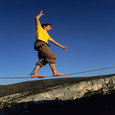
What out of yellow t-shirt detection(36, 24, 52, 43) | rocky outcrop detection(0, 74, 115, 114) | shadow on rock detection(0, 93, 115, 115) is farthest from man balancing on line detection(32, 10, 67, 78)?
shadow on rock detection(0, 93, 115, 115)

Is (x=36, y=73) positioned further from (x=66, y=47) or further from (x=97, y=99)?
(x=97, y=99)

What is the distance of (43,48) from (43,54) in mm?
238

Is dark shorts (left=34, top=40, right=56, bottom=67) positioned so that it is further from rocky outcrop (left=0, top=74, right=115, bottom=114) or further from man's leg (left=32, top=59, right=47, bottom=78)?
rocky outcrop (left=0, top=74, right=115, bottom=114)

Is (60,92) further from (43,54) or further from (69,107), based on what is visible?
(43,54)

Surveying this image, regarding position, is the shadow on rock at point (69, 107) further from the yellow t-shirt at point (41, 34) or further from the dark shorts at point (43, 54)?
the yellow t-shirt at point (41, 34)

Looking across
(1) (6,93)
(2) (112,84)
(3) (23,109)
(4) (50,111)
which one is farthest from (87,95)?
(1) (6,93)

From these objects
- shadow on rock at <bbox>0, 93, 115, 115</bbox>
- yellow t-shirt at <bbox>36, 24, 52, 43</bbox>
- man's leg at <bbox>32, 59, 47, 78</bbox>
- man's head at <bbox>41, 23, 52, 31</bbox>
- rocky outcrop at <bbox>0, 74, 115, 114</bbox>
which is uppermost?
man's head at <bbox>41, 23, 52, 31</bbox>

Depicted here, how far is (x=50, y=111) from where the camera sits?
39.1 m

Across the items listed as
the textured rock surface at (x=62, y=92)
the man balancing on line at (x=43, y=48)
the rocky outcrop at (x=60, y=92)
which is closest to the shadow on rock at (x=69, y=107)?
the rocky outcrop at (x=60, y=92)

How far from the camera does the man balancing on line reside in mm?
6639

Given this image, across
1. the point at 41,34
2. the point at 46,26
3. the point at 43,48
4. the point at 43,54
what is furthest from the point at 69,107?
the point at 41,34

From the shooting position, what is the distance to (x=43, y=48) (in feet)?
22.1

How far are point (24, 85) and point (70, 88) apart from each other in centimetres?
1179

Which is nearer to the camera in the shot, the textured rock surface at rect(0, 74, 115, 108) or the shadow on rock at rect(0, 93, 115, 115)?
the textured rock surface at rect(0, 74, 115, 108)
